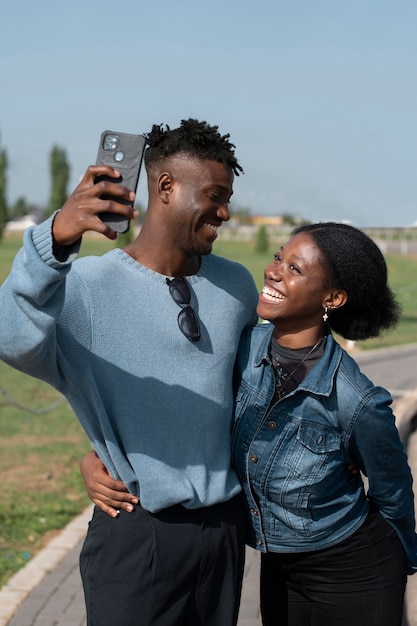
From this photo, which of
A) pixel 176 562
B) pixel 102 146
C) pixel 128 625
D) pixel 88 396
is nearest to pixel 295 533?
pixel 176 562

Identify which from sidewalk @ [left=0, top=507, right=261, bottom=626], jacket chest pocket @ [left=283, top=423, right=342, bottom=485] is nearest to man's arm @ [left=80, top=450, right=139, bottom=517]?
jacket chest pocket @ [left=283, top=423, right=342, bottom=485]

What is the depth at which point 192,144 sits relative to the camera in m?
2.93

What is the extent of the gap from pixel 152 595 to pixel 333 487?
655 mm

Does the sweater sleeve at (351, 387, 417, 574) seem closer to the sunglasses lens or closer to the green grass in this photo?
the sunglasses lens

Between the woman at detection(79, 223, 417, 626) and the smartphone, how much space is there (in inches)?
32.3

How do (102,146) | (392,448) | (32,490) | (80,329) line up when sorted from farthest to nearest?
(32,490) → (392,448) → (80,329) → (102,146)

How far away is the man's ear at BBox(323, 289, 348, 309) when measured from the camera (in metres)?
3.12

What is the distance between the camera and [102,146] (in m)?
2.45

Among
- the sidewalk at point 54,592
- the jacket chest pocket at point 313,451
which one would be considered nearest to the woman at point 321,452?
the jacket chest pocket at point 313,451

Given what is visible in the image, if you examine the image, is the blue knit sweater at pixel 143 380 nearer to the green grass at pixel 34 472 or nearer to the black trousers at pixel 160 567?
the black trousers at pixel 160 567

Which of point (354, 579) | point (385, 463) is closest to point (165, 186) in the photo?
point (385, 463)

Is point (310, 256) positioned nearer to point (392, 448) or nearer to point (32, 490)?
point (392, 448)

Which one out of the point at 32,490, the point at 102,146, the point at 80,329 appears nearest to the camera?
the point at 102,146

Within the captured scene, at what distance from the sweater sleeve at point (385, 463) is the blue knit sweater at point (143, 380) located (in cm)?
42
